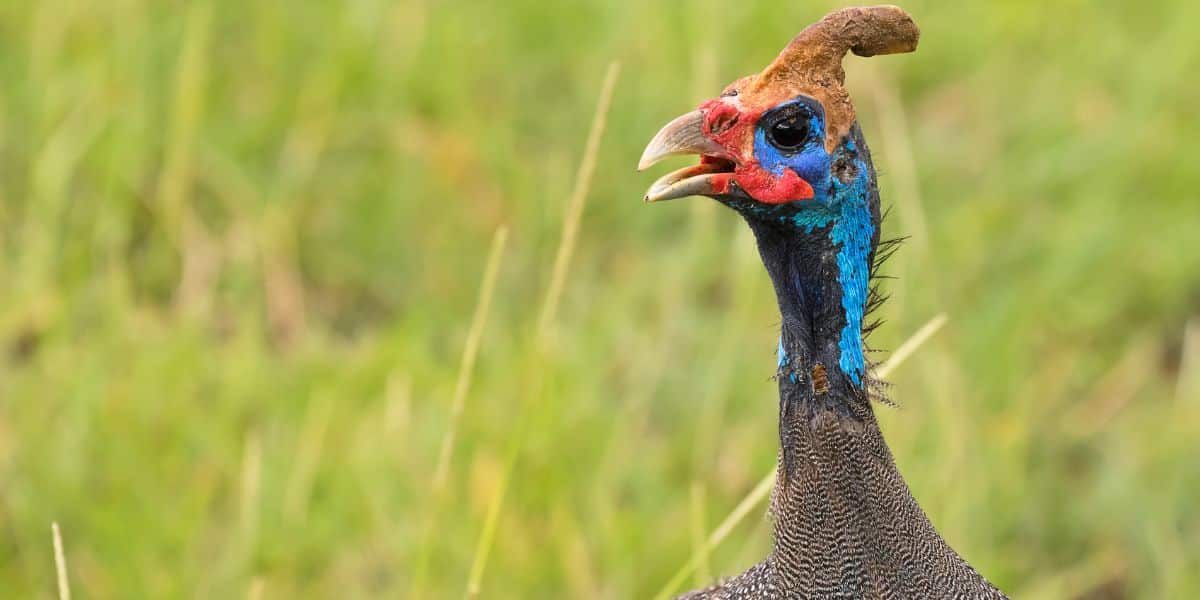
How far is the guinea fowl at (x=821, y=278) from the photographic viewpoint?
2.25 m

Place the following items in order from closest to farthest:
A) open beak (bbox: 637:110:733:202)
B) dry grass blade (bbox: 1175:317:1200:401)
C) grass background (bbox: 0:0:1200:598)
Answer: open beak (bbox: 637:110:733:202)
grass background (bbox: 0:0:1200:598)
dry grass blade (bbox: 1175:317:1200:401)

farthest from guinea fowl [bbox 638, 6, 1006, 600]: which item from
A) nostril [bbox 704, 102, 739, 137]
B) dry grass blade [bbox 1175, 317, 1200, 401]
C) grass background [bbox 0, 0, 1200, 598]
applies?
dry grass blade [bbox 1175, 317, 1200, 401]

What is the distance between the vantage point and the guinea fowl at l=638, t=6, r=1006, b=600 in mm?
2246

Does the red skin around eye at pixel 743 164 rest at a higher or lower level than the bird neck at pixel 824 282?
higher

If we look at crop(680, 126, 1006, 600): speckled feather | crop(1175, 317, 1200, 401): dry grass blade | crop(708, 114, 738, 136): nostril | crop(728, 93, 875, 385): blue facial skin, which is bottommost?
crop(1175, 317, 1200, 401): dry grass blade

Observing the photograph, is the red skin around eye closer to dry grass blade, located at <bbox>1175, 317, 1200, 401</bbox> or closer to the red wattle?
the red wattle

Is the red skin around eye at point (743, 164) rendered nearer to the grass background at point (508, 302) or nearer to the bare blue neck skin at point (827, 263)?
the bare blue neck skin at point (827, 263)

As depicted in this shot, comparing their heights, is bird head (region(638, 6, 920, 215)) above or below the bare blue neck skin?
above

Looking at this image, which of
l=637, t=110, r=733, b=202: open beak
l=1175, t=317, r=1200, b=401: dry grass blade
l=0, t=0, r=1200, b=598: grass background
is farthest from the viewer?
l=1175, t=317, r=1200, b=401: dry grass blade

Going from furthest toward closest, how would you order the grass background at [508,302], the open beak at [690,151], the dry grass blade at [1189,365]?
the dry grass blade at [1189,365] → the grass background at [508,302] → the open beak at [690,151]

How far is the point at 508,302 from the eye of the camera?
176 inches

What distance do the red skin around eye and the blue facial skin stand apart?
1cm

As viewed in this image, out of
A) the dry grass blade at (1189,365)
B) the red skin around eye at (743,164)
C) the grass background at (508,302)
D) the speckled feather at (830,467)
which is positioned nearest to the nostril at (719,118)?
the red skin around eye at (743,164)

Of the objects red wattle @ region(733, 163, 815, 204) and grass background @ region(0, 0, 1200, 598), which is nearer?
red wattle @ region(733, 163, 815, 204)
